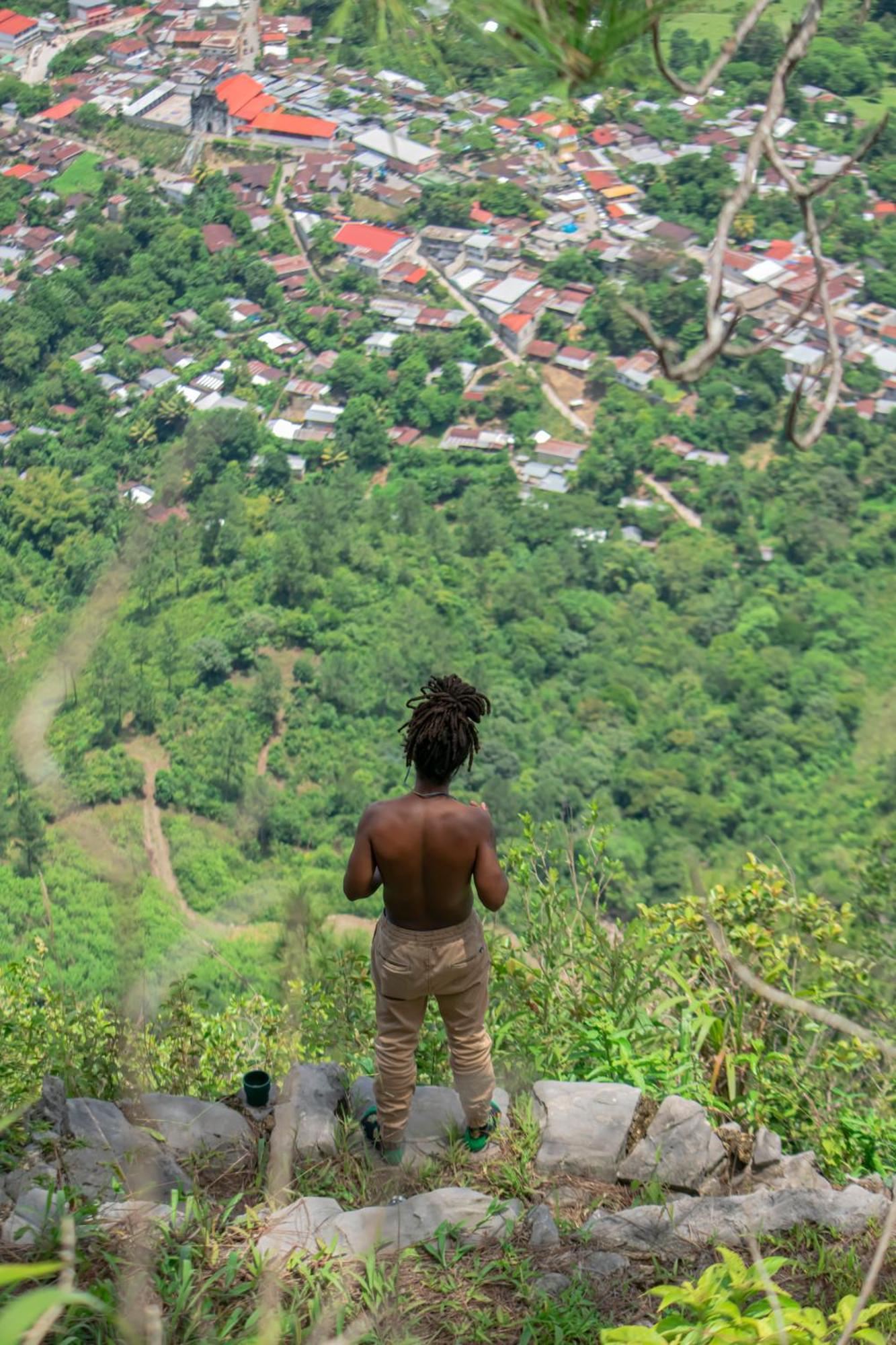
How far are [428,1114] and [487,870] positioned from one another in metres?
0.63

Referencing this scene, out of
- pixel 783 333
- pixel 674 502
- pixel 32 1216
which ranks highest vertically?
pixel 783 333

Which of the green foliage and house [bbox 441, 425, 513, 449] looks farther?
house [bbox 441, 425, 513, 449]

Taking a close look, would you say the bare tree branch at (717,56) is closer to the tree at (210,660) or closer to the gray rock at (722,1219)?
the gray rock at (722,1219)

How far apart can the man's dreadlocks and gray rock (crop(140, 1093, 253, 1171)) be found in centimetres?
84

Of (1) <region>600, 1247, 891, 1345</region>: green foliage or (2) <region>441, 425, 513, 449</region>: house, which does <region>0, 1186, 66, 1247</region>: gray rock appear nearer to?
(1) <region>600, 1247, 891, 1345</region>: green foliage

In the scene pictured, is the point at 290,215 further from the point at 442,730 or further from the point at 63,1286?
the point at 63,1286

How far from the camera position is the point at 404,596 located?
23.1 metres

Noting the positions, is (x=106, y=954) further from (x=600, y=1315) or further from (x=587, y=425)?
(x=587, y=425)

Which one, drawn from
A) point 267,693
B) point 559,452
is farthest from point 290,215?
point 267,693

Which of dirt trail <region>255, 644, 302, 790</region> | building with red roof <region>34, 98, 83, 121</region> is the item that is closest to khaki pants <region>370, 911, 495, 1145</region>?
dirt trail <region>255, 644, 302, 790</region>

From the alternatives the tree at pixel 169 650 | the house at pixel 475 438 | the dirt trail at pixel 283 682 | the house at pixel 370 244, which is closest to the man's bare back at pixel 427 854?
the dirt trail at pixel 283 682

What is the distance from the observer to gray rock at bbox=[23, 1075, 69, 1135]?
7.79ft

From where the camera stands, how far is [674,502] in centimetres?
2536

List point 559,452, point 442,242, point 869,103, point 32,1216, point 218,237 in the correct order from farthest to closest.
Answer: point 869,103 < point 218,237 < point 442,242 < point 559,452 < point 32,1216
